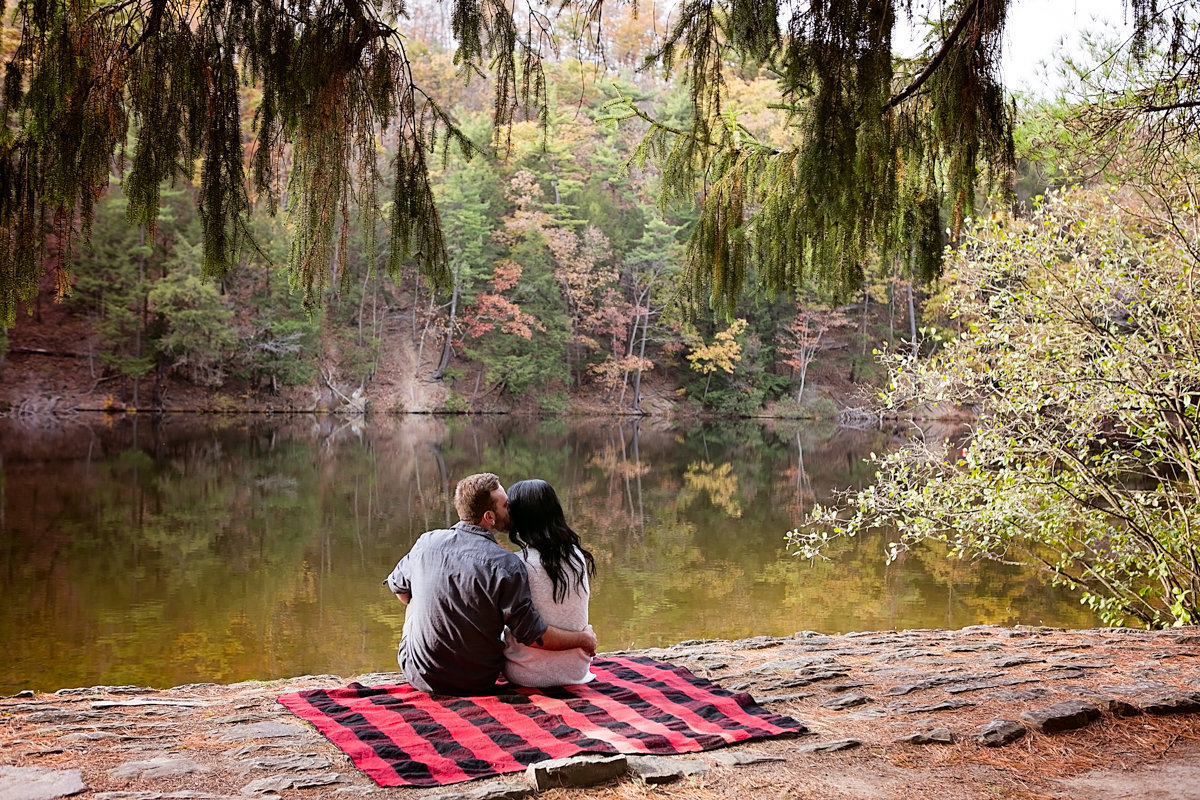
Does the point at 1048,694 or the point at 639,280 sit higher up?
the point at 639,280

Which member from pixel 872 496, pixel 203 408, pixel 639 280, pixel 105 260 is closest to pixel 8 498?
pixel 872 496

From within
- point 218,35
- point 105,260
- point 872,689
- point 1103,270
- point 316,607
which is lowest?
point 316,607

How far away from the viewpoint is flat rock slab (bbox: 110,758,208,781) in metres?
2.66

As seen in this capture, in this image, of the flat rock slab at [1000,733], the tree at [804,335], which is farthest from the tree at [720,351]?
the flat rock slab at [1000,733]

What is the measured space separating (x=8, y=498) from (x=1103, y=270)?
12.3 m

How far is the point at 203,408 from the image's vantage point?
91.3 ft

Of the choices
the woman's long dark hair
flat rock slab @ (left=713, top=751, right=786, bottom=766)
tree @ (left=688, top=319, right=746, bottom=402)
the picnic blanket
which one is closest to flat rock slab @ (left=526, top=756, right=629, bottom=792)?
the picnic blanket

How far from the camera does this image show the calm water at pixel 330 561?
7.34m

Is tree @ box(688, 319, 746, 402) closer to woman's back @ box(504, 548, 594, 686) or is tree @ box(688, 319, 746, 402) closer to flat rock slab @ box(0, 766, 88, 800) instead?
woman's back @ box(504, 548, 594, 686)

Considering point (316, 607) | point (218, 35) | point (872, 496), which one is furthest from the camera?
point (316, 607)

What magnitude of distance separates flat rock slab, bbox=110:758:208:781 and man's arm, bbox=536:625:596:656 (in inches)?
44.3

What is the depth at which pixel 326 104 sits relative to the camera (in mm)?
3008

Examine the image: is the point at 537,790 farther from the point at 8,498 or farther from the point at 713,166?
the point at 8,498

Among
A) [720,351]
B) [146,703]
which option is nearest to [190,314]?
[720,351]
